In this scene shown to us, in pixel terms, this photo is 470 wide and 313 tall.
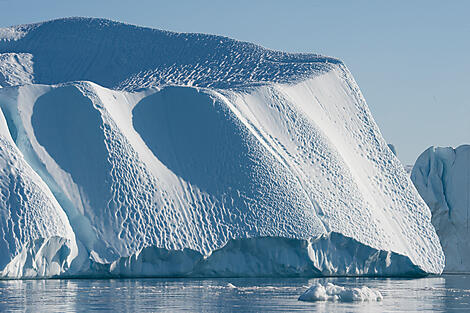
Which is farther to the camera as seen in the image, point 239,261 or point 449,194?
point 449,194

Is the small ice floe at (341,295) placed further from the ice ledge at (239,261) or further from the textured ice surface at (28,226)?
the textured ice surface at (28,226)

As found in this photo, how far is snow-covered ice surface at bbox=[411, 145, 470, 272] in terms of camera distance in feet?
124

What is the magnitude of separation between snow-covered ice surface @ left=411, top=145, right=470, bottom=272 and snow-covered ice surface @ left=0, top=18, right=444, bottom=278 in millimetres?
7768

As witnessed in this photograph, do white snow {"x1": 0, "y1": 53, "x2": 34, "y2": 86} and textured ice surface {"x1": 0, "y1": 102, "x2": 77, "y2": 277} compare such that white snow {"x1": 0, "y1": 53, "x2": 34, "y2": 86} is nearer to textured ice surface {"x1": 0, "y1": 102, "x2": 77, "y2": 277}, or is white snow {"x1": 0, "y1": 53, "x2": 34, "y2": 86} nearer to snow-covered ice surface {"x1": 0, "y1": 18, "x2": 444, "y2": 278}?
snow-covered ice surface {"x1": 0, "y1": 18, "x2": 444, "y2": 278}

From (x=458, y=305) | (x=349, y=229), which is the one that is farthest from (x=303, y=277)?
(x=458, y=305)

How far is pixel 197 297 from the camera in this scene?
17609mm

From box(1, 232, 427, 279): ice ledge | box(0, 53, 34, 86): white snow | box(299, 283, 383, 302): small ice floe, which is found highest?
box(0, 53, 34, 86): white snow

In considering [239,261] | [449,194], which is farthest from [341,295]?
[449,194]

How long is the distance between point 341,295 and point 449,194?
73.4 feet

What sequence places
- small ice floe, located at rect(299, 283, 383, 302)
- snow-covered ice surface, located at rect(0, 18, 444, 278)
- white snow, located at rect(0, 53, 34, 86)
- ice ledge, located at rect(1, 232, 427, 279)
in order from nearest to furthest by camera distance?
small ice floe, located at rect(299, 283, 383, 302)
ice ledge, located at rect(1, 232, 427, 279)
snow-covered ice surface, located at rect(0, 18, 444, 278)
white snow, located at rect(0, 53, 34, 86)

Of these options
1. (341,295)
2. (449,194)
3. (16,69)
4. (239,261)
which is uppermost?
(16,69)

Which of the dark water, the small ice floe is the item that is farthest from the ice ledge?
the small ice floe

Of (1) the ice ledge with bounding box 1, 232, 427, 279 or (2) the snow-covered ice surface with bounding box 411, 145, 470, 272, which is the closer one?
(1) the ice ledge with bounding box 1, 232, 427, 279

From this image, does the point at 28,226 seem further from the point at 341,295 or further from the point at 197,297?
the point at 341,295
